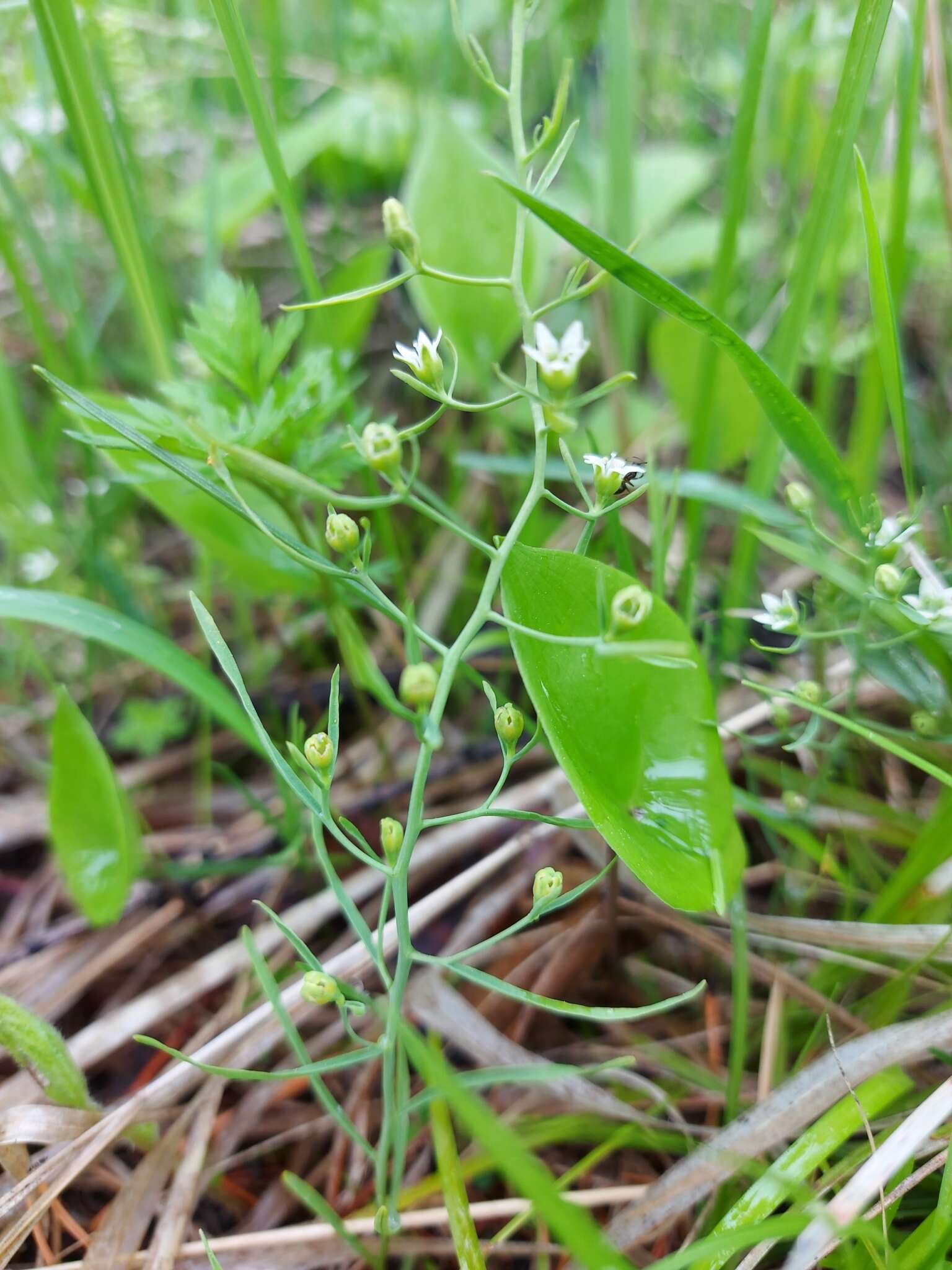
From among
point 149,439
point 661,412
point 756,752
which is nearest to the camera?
point 149,439

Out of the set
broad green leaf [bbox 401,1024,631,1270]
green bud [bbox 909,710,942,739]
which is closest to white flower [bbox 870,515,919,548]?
green bud [bbox 909,710,942,739]

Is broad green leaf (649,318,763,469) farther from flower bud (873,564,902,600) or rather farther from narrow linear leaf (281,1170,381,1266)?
narrow linear leaf (281,1170,381,1266)

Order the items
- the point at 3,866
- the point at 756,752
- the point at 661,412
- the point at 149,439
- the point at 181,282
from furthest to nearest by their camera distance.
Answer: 1. the point at 181,282
2. the point at 661,412
3. the point at 3,866
4. the point at 756,752
5. the point at 149,439

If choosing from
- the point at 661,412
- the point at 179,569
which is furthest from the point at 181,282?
the point at 661,412

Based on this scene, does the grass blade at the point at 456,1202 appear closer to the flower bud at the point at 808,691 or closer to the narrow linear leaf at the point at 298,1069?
the narrow linear leaf at the point at 298,1069

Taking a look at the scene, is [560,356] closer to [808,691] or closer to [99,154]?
[808,691]

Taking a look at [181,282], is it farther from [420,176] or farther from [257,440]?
[257,440]
